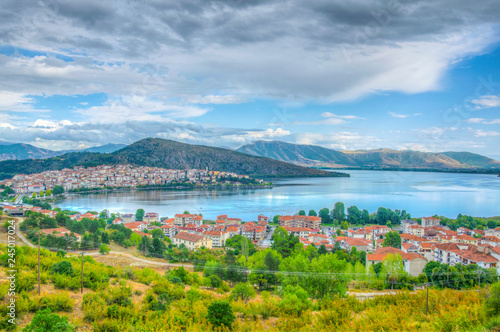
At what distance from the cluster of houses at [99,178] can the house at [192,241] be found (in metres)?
22.6

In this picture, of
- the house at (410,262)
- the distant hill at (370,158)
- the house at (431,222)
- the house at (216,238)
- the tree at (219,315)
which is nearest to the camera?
the tree at (219,315)

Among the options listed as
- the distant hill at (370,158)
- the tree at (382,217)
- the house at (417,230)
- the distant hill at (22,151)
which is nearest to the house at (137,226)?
the house at (417,230)

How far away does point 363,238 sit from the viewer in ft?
43.6

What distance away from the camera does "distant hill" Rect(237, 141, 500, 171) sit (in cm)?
7906

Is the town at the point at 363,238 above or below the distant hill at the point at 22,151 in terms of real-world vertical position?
below

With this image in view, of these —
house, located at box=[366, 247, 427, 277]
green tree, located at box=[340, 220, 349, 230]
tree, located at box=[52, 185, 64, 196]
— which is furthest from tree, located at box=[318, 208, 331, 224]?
tree, located at box=[52, 185, 64, 196]

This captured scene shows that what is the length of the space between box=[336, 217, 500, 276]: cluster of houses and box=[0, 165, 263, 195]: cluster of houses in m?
27.8

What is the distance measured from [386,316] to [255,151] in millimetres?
117724

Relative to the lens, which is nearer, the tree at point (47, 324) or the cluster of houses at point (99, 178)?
the tree at point (47, 324)

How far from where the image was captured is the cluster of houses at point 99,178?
29528 millimetres

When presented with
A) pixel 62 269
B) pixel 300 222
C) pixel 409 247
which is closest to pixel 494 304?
pixel 62 269

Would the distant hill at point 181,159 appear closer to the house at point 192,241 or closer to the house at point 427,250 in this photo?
the house at point 192,241

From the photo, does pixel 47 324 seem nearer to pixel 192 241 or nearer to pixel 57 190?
pixel 192 241

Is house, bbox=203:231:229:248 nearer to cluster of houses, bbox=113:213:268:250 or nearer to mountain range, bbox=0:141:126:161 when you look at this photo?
cluster of houses, bbox=113:213:268:250
